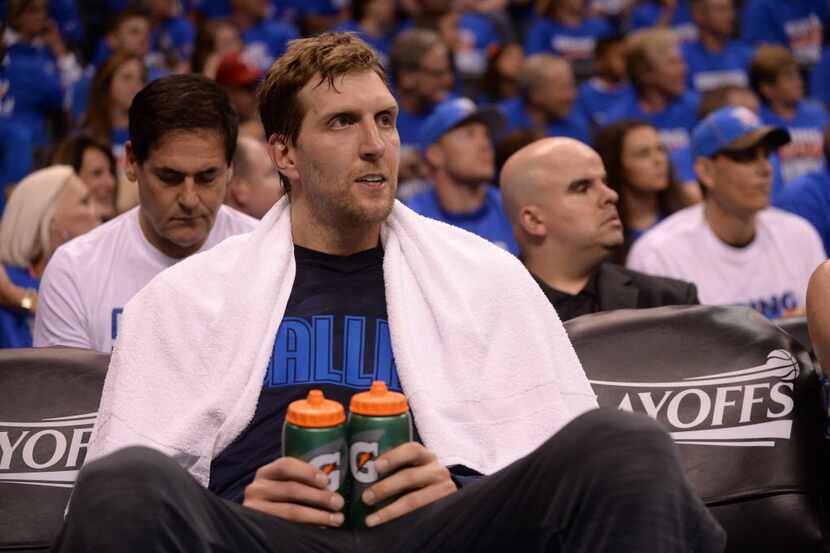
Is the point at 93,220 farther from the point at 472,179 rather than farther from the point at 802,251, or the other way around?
the point at 802,251

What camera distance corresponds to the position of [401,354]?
2.91 m

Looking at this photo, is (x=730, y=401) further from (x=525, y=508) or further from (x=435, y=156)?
(x=435, y=156)

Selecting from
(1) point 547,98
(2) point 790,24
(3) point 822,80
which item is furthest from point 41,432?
(2) point 790,24

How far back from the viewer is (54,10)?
8672 mm

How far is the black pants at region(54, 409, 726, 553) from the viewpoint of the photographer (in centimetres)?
226

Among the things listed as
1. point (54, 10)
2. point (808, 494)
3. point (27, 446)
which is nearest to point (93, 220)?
point (27, 446)

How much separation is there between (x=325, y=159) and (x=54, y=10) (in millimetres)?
6166

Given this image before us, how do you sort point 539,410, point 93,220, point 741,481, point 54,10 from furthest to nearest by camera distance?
point 54,10, point 93,220, point 741,481, point 539,410

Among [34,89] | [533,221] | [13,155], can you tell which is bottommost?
[533,221]

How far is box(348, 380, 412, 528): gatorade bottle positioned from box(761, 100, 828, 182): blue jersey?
20.0 ft

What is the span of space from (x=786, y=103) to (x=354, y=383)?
243 inches

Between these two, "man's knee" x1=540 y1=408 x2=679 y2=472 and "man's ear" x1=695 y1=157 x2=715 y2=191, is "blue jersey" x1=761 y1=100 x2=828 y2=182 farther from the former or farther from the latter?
"man's knee" x1=540 y1=408 x2=679 y2=472

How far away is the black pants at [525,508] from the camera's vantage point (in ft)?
7.42

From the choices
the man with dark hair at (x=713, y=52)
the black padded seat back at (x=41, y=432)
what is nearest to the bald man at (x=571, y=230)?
the black padded seat back at (x=41, y=432)
